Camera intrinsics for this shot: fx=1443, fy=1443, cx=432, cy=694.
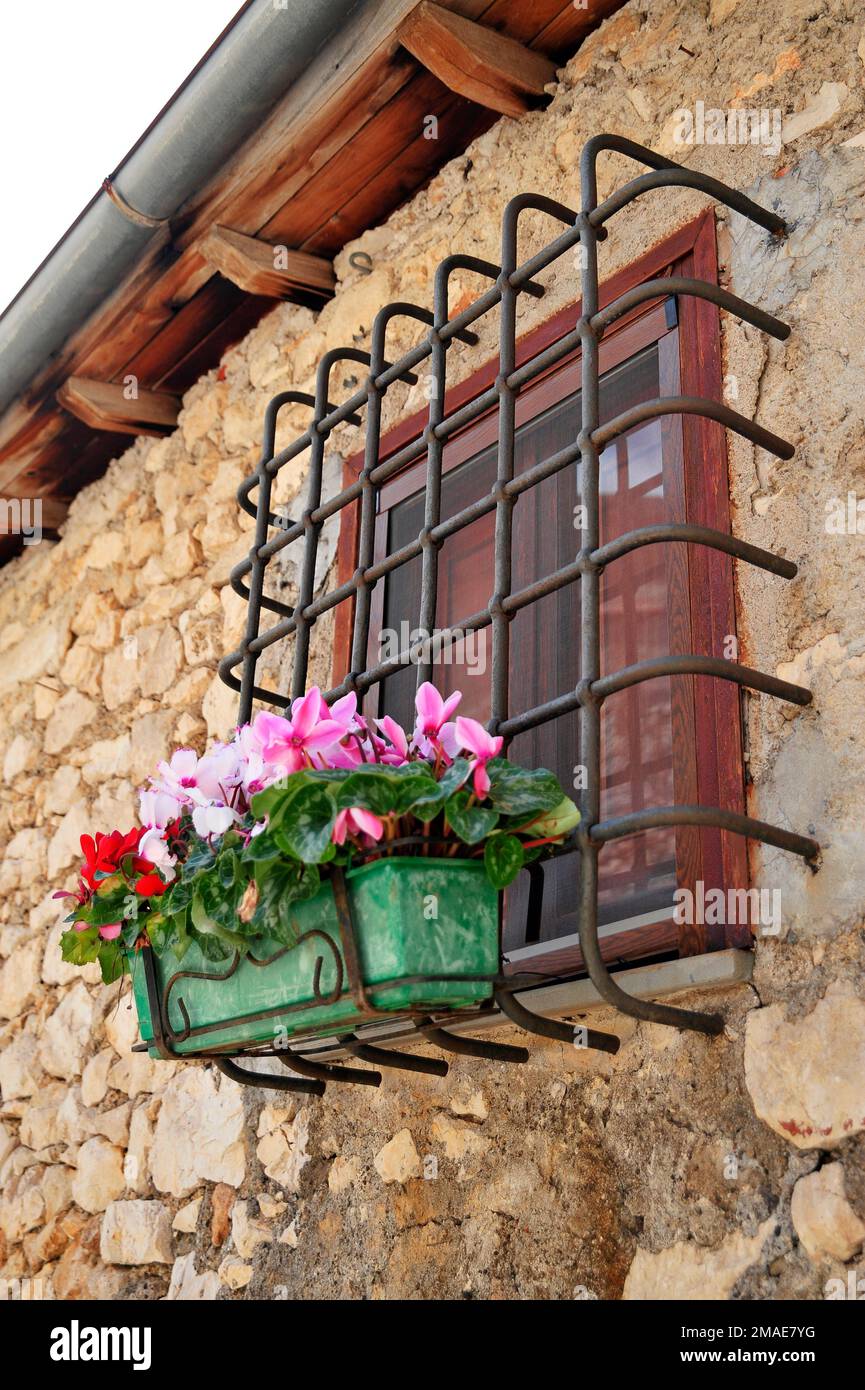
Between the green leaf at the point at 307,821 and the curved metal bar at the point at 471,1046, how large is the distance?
34 cm

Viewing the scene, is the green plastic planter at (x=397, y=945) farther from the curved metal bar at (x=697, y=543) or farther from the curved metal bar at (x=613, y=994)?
the curved metal bar at (x=697, y=543)

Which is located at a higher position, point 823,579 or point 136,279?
point 136,279

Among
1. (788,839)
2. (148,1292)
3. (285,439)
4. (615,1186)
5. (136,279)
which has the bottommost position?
(148,1292)

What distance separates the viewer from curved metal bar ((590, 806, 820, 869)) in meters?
1.64

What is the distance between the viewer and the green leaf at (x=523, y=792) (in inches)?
67.0

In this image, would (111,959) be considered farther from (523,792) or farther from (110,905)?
(523,792)

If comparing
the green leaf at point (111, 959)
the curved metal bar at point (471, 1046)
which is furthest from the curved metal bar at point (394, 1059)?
the green leaf at point (111, 959)

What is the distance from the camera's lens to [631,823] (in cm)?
167

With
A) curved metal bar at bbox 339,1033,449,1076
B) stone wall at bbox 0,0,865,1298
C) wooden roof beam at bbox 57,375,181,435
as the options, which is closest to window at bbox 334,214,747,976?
stone wall at bbox 0,0,865,1298

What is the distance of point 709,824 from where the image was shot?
164 centimetres

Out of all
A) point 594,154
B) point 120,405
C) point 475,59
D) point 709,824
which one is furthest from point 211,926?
point 120,405

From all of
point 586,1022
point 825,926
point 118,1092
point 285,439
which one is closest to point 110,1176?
point 118,1092
